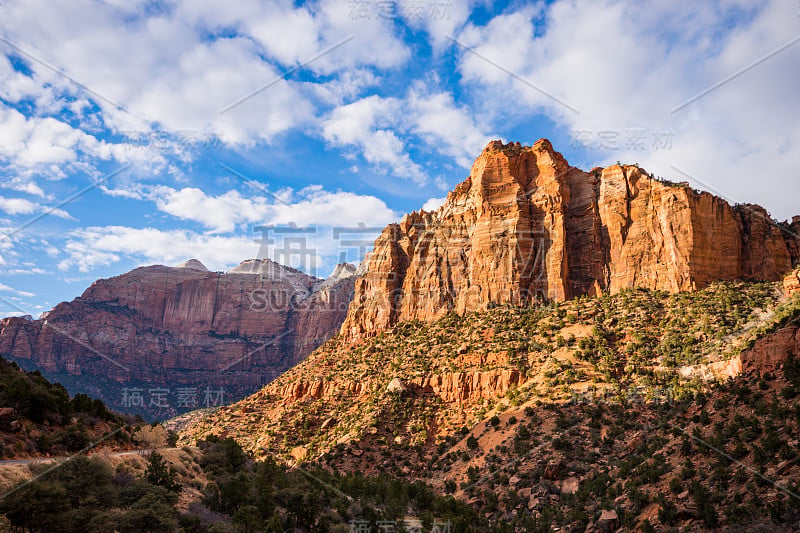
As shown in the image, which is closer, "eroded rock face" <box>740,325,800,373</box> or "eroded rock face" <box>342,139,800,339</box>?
"eroded rock face" <box>740,325,800,373</box>

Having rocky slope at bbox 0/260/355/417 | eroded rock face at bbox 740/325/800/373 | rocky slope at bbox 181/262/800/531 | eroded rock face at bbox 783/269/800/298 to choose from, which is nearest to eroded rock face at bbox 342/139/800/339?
rocky slope at bbox 181/262/800/531

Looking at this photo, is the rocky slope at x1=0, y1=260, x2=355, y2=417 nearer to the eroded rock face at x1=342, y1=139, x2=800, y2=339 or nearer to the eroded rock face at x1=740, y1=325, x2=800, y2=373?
the eroded rock face at x1=342, y1=139, x2=800, y2=339

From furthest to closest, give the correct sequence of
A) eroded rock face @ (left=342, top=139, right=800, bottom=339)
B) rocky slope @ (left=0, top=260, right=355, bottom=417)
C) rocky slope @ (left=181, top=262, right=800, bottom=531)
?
1. rocky slope @ (left=0, top=260, right=355, bottom=417)
2. eroded rock face @ (left=342, top=139, right=800, bottom=339)
3. rocky slope @ (left=181, top=262, right=800, bottom=531)

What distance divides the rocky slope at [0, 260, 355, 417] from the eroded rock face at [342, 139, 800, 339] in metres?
84.4

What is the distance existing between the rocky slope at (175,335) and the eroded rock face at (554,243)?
84.4m

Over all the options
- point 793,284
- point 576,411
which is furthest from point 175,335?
point 793,284

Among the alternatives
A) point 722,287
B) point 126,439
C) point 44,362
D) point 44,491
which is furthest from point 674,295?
point 44,362

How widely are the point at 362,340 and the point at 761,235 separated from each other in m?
59.4

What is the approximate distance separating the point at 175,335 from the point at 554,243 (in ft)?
477

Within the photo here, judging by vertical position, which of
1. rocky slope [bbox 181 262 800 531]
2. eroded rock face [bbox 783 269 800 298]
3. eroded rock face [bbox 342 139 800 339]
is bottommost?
rocky slope [bbox 181 262 800 531]

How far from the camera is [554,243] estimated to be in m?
70.4

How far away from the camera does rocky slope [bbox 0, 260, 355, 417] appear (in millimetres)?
143500

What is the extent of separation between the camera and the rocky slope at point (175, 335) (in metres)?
144

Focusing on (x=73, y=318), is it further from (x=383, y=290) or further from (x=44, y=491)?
(x=44, y=491)
